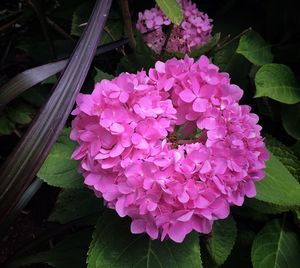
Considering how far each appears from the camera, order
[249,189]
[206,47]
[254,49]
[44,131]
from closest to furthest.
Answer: [44,131] → [249,189] → [206,47] → [254,49]

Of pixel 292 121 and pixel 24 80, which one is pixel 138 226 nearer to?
pixel 24 80

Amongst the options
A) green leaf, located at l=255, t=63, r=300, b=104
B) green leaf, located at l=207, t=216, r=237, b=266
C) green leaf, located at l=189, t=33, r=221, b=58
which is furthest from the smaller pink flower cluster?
green leaf, located at l=207, t=216, r=237, b=266

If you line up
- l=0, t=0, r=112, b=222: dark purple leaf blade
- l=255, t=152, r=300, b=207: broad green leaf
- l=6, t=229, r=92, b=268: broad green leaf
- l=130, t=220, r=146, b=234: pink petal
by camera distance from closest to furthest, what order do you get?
l=0, t=0, r=112, b=222: dark purple leaf blade, l=130, t=220, r=146, b=234: pink petal, l=255, t=152, r=300, b=207: broad green leaf, l=6, t=229, r=92, b=268: broad green leaf

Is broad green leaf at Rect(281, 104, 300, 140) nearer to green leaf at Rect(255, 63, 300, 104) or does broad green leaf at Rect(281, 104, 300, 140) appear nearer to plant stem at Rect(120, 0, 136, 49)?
green leaf at Rect(255, 63, 300, 104)

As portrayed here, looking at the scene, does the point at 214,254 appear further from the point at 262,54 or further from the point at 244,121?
the point at 262,54

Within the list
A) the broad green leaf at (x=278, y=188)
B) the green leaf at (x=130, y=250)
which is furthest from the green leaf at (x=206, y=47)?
the green leaf at (x=130, y=250)

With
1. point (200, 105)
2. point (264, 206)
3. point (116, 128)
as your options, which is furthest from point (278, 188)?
point (116, 128)
